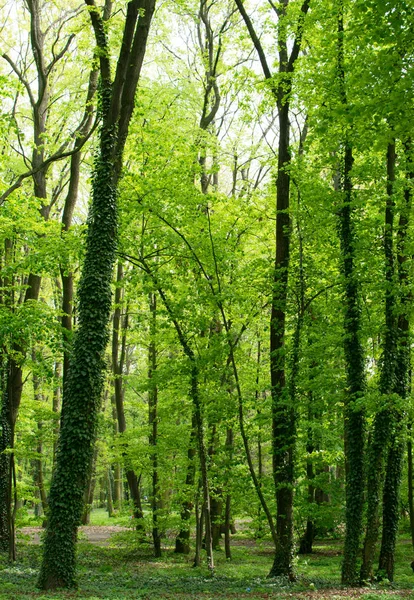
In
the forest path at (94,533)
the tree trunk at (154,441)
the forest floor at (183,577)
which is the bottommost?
the forest path at (94,533)

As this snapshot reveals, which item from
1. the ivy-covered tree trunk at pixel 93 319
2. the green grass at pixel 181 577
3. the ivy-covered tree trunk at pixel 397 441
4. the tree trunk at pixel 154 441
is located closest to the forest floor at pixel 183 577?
the green grass at pixel 181 577

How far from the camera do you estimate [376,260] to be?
1123 centimetres

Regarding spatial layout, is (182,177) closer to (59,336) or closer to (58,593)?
(59,336)

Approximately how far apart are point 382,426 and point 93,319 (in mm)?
5814

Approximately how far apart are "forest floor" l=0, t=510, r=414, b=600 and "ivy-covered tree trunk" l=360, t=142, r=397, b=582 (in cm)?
78

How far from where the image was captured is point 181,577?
12.4 metres

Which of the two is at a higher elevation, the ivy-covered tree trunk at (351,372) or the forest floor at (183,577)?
the ivy-covered tree trunk at (351,372)

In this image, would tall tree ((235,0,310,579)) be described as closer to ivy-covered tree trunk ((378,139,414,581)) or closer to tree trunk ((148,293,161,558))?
ivy-covered tree trunk ((378,139,414,581))

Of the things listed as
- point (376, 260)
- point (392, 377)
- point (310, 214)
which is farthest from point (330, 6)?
point (392, 377)

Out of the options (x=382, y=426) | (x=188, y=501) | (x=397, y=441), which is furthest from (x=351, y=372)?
(x=188, y=501)

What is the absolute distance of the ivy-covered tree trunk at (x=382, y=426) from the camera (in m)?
10.4

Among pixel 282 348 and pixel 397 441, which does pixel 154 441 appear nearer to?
pixel 282 348

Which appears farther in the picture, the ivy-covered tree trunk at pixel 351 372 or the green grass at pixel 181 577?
the ivy-covered tree trunk at pixel 351 372

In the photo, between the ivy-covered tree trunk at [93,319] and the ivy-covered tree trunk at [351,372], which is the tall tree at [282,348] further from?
the ivy-covered tree trunk at [93,319]
